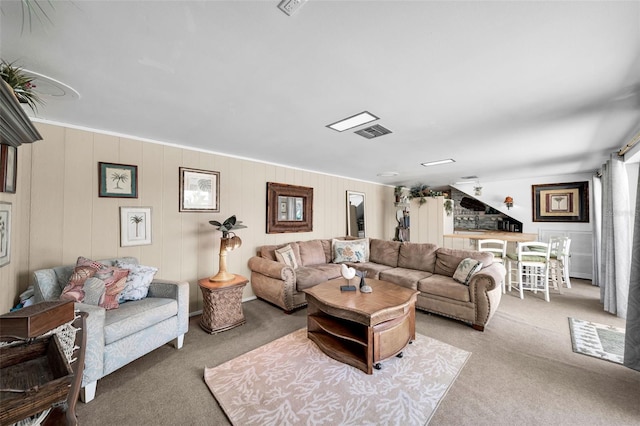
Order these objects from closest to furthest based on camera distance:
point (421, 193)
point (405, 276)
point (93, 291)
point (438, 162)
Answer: point (93, 291) → point (405, 276) → point (438, 162) → point (421, 193)

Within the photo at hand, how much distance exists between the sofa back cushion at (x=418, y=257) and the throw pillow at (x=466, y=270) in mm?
678

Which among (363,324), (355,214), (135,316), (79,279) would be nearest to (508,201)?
(355,214)

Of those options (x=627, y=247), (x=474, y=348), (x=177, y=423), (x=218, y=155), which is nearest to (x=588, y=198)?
(x=627, y=247)

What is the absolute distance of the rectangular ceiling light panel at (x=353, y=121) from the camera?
91.7 inches

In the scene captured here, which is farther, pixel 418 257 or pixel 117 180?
pixel 418 257

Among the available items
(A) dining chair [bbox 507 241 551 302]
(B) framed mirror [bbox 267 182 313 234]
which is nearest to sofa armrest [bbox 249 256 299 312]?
(B) framed mirror [bbox 267 182 313 234]

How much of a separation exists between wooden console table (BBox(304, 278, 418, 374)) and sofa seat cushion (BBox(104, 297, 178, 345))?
54.7 inches

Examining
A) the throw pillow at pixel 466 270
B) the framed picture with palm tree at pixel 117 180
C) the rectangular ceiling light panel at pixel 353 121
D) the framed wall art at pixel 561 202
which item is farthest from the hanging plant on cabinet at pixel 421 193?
the framed picture with palm tree at pixel 117 180

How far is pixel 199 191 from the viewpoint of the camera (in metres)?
3.49

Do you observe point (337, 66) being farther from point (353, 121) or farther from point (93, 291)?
point (93, 291)

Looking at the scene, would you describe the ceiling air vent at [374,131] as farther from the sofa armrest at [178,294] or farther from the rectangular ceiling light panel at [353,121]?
the sofa armrest at [178,294]

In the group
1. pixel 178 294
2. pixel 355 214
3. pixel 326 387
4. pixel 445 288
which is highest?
pixel 355 214

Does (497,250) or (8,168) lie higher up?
(8,168)

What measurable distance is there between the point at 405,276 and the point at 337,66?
306 centimetres
